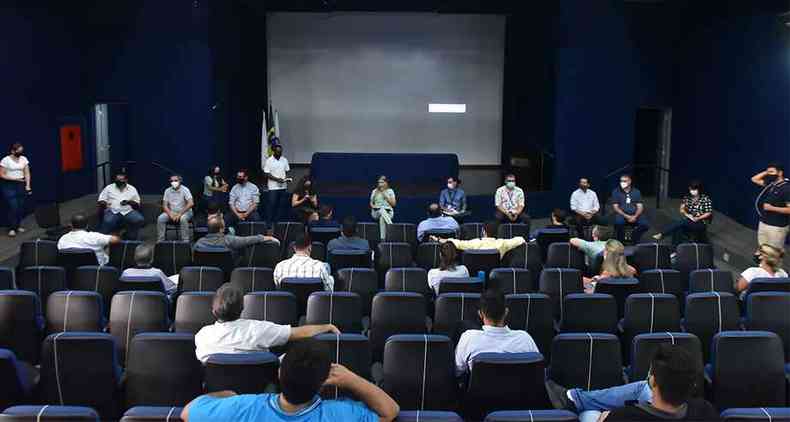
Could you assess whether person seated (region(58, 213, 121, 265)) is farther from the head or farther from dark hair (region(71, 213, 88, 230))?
the head

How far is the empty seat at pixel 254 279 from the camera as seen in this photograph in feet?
23.4

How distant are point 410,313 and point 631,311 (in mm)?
1541

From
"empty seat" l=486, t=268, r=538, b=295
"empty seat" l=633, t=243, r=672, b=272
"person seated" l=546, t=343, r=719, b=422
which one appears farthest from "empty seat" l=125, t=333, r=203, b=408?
"empty seat" l=633, t=243, r=672, b=272

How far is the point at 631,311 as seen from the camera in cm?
609

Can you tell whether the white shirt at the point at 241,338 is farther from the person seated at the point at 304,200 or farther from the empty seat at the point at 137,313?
the person seated at the point at 304,200

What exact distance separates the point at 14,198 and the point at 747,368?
10.5 metres

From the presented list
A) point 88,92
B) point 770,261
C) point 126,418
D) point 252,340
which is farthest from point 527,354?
point 88,92

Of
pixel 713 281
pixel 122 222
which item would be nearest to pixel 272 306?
pixel 713 281

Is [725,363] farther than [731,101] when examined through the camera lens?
No

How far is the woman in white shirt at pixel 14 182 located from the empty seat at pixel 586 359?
9.63 meters

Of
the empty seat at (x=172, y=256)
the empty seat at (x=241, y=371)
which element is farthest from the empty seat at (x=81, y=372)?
the empty seat at (x=172, y=256)

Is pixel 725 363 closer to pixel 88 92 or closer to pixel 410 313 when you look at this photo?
pixel 410 313

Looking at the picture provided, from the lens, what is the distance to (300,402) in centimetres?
302

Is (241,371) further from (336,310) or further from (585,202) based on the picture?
(585,202)
